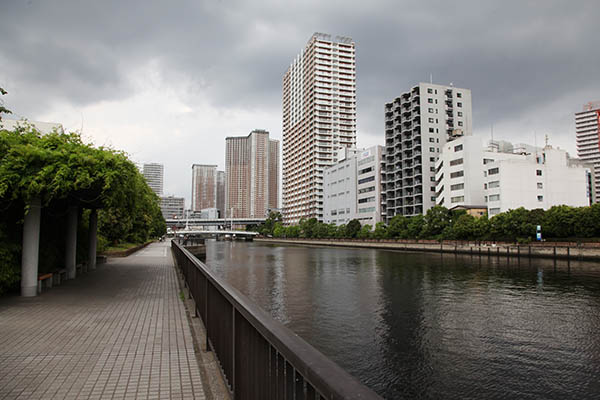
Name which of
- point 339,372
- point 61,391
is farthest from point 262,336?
point 61,391

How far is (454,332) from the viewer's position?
509 inches

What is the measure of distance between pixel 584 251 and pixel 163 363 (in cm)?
4653

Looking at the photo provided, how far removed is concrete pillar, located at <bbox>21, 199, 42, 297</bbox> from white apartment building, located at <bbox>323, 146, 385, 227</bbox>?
262 feet

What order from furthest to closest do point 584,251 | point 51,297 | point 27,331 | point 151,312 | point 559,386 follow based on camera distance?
point 584,251, point 51,297, point 559,386, point 151,312, point 27,331

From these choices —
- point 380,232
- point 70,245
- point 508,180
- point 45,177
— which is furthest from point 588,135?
point 45,177

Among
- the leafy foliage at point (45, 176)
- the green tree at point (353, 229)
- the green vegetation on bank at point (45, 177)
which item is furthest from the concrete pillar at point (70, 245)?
→ the green tree at point (353, 229)

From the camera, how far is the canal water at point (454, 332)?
918cm

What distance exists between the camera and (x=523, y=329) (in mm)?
13297

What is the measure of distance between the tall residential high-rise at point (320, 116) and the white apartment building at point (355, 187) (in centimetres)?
1075

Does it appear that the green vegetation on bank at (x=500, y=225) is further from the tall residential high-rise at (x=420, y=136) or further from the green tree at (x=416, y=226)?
the tall residential high-rise at (x=420, y=136)

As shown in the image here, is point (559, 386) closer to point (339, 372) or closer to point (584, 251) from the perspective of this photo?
point (339, 372)

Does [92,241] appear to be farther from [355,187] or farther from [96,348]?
[355,187]

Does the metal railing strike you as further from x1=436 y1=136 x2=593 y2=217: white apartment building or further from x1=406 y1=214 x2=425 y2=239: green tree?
x1=436 y1=136 x2=593 y2=217: white apartment building

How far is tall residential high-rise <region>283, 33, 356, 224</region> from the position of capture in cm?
12212
